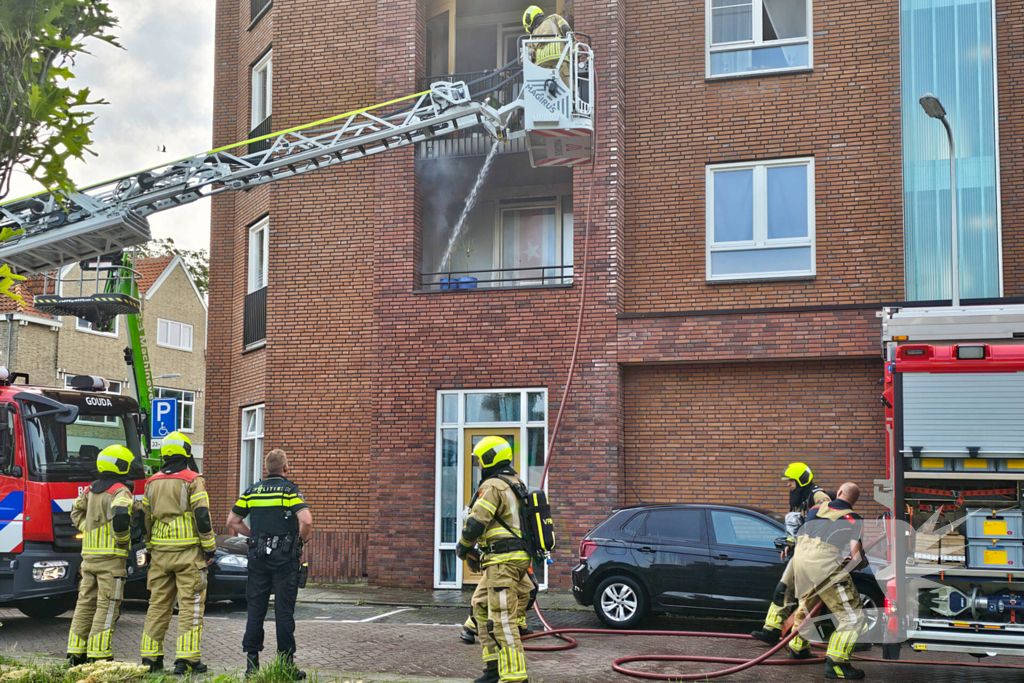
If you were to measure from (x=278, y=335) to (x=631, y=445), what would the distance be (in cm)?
618

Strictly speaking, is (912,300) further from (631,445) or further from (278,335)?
(278,335)

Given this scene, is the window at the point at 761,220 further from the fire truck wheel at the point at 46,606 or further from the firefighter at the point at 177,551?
the fire truck wheel at the point at 46,606

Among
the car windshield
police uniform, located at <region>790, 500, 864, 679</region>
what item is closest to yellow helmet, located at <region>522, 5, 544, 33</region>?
the car windshield

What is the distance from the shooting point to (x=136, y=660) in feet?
30.6

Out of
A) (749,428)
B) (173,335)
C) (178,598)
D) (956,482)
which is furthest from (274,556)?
(173,335)

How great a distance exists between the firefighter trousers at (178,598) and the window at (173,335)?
1246 inches

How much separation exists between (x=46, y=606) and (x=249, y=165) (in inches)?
240

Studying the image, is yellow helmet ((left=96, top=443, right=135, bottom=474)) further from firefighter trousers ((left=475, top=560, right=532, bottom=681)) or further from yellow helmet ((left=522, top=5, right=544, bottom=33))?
yellow helmet ((left=522, top=5, right=544, bottom=33))

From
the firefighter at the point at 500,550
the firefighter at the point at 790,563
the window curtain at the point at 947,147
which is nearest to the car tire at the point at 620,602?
the firefighter at the point at 790,563

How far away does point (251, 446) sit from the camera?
1850 cm

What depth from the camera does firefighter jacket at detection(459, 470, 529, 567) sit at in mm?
7887

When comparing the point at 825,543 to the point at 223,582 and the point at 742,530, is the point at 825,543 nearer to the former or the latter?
the point at 742,530

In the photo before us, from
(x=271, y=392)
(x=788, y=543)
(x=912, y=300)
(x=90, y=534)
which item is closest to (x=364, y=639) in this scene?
(x=90, y=534)

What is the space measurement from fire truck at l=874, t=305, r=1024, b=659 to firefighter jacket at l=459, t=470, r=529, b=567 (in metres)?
3.04
